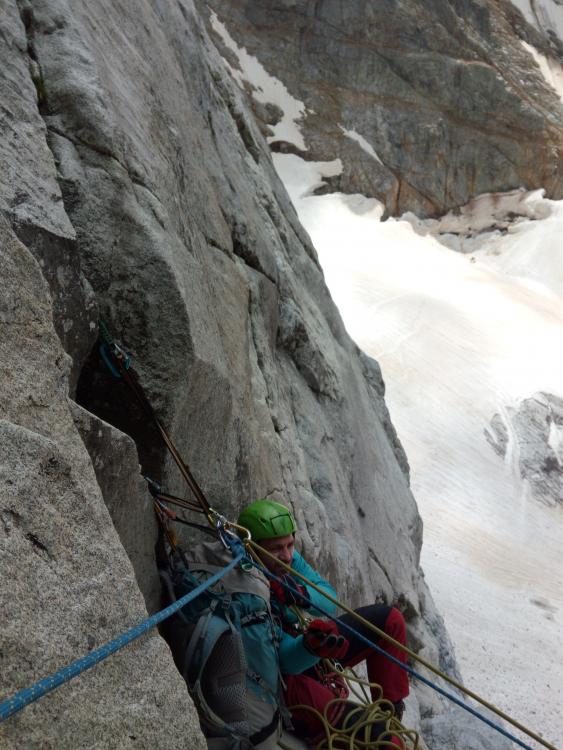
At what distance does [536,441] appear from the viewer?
72.5ft

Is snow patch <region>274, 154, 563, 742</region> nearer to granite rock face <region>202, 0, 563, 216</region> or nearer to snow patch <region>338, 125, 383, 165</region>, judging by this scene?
granite rock face <region>202, 0, 563, 216</region>

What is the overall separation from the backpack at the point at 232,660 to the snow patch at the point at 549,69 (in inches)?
2036

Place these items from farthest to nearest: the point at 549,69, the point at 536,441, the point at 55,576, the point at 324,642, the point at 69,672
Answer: the point at 549,69 → the point at 536,441 → the point at 324,642 → the point at 55,576 → the point at 69,672

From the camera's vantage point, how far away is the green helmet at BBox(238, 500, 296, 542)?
12.9ft

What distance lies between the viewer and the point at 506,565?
56.4 feet

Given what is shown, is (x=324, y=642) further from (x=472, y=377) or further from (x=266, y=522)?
(x=472, y=377)

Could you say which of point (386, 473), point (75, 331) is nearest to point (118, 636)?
point (75, 331)

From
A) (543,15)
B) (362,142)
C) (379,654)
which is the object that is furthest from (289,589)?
(543,15)

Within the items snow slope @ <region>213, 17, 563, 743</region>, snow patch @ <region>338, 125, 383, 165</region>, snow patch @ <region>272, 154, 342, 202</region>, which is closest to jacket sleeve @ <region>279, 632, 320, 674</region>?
snow slope @ <region>213, 17, 563, 743</region>

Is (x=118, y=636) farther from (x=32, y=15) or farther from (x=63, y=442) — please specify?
(x=32, y=15)

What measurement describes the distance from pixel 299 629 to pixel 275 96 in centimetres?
4809

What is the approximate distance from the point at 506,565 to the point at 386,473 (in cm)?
907

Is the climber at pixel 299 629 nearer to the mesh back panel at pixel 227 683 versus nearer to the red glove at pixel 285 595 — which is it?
the red glove at pixel 285 595

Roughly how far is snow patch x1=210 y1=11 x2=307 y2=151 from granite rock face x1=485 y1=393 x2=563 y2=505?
3005cm
